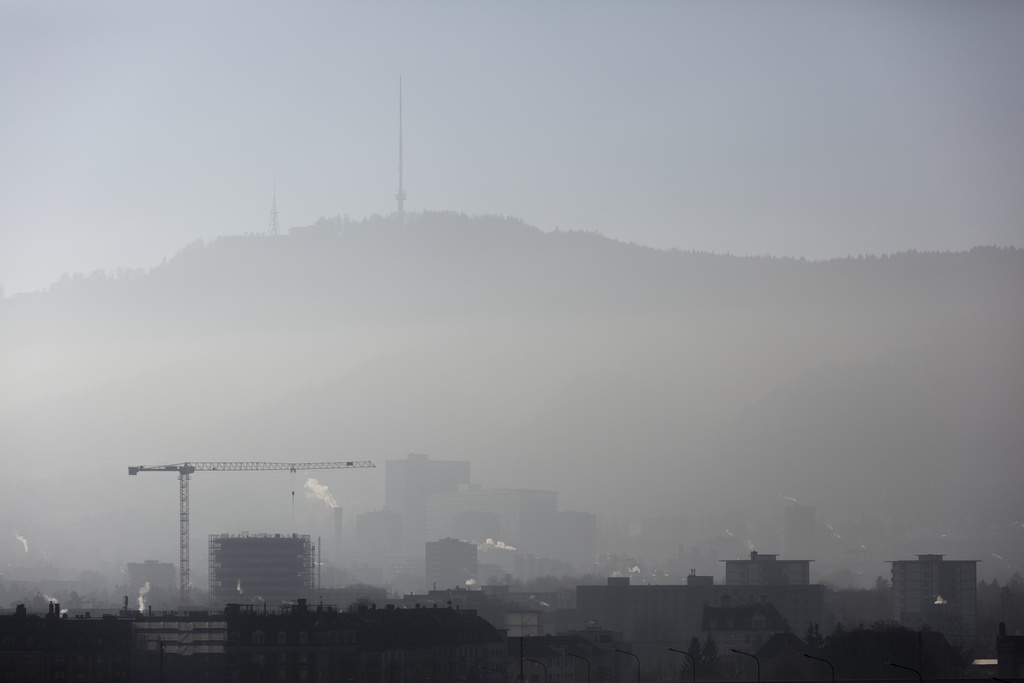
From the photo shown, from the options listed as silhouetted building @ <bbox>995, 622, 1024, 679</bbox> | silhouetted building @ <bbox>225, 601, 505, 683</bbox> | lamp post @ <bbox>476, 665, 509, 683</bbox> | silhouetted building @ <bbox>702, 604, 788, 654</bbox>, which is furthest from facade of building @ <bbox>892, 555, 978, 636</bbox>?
silhouetted building @ <bbox>225, 601, 505, 683</bbox>

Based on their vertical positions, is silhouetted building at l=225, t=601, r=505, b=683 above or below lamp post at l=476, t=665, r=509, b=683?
above

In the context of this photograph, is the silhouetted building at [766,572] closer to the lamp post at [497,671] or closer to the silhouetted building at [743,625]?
the silhouetted building at [743,625]

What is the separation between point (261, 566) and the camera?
88.2m

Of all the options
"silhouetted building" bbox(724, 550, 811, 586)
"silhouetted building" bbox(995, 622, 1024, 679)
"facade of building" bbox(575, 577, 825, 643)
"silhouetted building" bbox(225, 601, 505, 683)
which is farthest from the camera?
"silhouetted building" bbox(724, 550, 811, 586)

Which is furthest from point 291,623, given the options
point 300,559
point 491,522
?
point 491,522

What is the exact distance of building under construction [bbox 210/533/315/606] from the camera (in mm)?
85500

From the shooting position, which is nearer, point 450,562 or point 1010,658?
point 1010,658

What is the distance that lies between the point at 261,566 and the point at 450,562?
17.0 meters

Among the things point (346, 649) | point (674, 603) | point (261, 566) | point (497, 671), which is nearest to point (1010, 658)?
point (497, 671)

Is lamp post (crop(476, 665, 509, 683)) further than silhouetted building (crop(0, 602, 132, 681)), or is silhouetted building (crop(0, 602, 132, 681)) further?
lamp post (crop(476, 665, 509, 683))

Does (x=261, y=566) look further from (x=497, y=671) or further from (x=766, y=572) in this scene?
(x=497, y=671)

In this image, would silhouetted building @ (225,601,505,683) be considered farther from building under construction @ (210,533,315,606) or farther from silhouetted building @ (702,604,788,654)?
building under construction @ (210,533,315,606)

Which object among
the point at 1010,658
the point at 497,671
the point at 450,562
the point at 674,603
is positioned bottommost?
the point at 450,562

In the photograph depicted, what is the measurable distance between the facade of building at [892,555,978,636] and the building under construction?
36381mm
